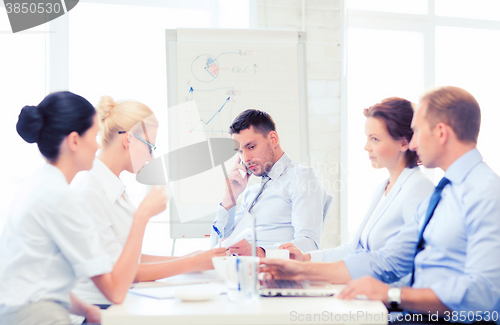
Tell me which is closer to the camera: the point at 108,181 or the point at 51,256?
the point at 51,256

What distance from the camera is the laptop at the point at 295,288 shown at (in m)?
1.18

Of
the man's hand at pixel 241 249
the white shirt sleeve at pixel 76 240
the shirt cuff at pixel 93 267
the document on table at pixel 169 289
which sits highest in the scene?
the white shirt sleeve at pixel 76 240

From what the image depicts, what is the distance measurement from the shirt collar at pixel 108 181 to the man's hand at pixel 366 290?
839 mm

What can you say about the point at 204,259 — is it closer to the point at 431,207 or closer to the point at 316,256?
the point at 316,256

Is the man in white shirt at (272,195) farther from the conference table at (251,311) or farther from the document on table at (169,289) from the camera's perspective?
the conference table at (251,311)

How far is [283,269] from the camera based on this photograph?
4.50 feet

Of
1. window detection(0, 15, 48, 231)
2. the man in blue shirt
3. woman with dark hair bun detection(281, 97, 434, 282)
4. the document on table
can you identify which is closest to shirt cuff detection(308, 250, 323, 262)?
woman with dark hair bun detection(281, 97, 434, 282)

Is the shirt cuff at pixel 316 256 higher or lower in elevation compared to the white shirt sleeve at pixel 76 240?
lower

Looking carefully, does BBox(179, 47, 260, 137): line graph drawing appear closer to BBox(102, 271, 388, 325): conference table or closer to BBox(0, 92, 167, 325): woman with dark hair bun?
BBox(0, 92, 167, 325): woman with dark hair bun

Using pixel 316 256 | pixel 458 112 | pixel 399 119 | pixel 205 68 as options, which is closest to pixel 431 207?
pixel 458 112

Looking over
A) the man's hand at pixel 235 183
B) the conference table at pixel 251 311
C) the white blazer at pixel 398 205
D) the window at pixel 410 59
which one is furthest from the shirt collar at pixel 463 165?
the window at pixel 410 59

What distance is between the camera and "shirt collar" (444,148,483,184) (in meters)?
1.32

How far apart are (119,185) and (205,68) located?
1448 millimetres

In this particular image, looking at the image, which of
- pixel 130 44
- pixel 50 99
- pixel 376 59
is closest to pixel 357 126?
pixel 376 59
